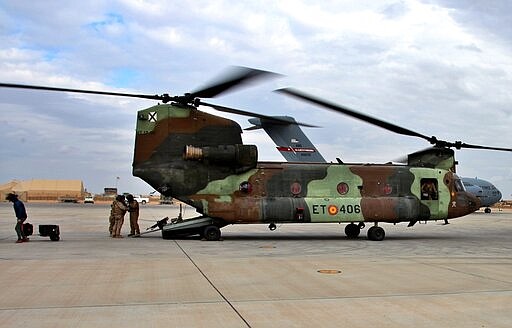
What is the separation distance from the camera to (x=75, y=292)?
7.02 m

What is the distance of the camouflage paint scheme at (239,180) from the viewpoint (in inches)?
651

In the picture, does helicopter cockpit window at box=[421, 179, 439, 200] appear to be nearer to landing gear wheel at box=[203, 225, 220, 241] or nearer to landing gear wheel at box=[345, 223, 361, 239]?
landing gear wheel at box=[345, 223, 361, 239]

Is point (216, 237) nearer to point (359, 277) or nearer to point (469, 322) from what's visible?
point (359, 277)

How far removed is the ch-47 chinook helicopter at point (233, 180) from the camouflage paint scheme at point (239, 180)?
3 cm

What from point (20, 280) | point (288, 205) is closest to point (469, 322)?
point (20, 280)

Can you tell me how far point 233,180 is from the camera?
16781mm

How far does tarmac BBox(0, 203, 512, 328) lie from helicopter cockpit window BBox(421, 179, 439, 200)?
560cm

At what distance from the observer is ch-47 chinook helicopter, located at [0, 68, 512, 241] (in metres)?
16.5

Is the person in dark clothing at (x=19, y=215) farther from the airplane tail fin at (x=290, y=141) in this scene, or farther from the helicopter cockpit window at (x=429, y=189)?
the airplane tail fin at (x=290, y=141)

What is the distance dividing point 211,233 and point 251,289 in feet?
29.7

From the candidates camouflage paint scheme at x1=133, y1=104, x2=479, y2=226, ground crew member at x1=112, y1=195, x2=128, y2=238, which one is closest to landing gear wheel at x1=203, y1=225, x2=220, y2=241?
camouflage paint scheme at x1=133, y1=104, x2=479, y2=226

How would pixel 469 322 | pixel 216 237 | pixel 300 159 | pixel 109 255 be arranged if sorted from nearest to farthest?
pixel 469 322
pixel 109 255
pixel 216 237
pixel 300 159

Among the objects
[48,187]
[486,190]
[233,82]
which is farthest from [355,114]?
[48,187]

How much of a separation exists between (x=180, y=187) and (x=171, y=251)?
13.2 ft
